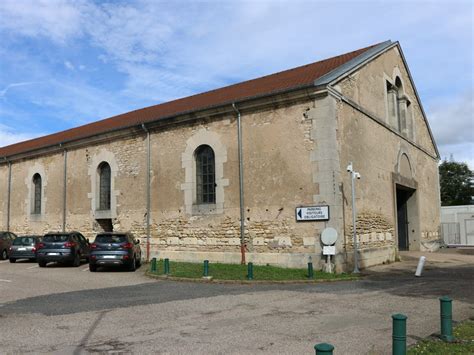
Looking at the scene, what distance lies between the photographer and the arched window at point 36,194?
2800cm

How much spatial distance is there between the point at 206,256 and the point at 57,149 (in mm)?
12527

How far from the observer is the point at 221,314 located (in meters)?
8.79

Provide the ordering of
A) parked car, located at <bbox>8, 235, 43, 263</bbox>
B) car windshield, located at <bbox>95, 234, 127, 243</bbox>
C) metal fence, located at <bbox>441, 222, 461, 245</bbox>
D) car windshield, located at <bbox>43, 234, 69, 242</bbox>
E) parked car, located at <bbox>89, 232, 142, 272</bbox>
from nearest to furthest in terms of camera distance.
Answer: parked car, located at <bbox>89, 232, 142, 272</bbox>, car windshield, located at <bbox>95, 234, 127, 243</bbox>, car windshield, located at <bbox>43, 234, 69, 242</bbox>, parked car, located at <bbox>8, 235, 43, 263</bbox>, metal fence, located at <bbox>441, 222, 461, 245</bbox>

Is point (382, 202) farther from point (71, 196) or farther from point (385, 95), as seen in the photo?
point (71, 196)

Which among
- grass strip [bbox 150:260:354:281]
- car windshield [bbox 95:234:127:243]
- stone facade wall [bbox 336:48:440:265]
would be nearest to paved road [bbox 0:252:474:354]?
grass strip [bbox 150:260:354:281]

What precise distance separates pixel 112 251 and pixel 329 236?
25.1ft

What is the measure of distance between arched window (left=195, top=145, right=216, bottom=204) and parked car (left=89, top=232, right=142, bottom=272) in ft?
12.6

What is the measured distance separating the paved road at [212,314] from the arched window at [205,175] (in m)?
5.65

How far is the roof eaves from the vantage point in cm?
1633

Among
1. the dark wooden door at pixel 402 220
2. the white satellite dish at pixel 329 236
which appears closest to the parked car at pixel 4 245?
the white satellite dish at pixel 329 236

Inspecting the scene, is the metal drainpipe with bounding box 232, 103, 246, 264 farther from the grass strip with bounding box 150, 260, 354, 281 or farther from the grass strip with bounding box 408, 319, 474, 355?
the grass strip with bounding box 408, 319, 474, 355

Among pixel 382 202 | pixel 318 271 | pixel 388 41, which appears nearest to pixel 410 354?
pixel 318 271

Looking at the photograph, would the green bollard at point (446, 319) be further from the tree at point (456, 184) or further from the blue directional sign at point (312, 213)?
the tree at point (456, 184)

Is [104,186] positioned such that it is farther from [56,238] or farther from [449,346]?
[449,346]
